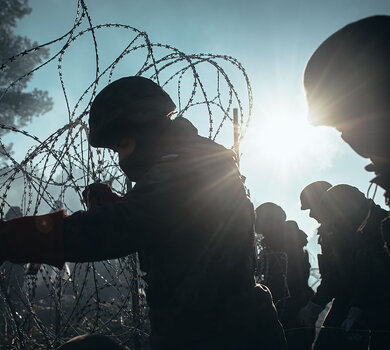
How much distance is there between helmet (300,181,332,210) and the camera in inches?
232

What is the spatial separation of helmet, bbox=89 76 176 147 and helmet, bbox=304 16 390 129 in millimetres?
764

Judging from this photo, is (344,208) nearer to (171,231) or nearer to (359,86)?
(359,86)

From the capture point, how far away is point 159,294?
136 centimetres

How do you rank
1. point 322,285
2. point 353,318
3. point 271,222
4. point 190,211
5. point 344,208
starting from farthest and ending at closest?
point 271,222 < point 322,285 < point 344,208 < point 353,318 < point 190,211

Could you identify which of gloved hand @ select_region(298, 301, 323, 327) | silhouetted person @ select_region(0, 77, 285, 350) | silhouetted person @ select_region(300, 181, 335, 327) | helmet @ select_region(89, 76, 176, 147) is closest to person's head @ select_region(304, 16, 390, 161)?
silhouetted person @ select_region(0, 77, 285, 350)

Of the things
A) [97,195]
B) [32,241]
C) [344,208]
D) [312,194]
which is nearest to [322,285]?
[344,208]

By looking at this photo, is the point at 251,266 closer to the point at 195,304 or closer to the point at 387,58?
the point at 195,304

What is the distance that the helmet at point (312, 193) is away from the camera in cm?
590

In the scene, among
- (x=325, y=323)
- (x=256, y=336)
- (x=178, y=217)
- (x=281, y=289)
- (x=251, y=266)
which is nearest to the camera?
(x=178, y=217)

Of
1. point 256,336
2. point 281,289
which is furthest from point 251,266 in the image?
point 281,289

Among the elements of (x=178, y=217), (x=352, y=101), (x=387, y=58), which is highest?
(x=387, y=58)

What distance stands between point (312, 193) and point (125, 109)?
5305mm

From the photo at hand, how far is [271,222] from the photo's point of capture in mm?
5586

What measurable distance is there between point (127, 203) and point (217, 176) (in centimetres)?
44
